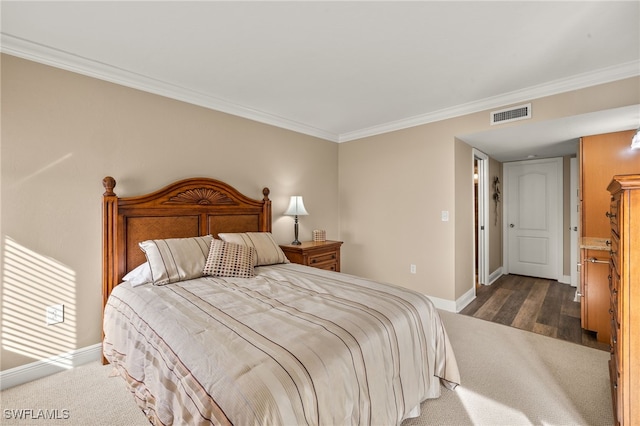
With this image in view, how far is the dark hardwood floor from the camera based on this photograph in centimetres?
296

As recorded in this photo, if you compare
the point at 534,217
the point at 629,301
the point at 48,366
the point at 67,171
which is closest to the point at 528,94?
the point at 629,301

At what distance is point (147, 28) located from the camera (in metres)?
1.96

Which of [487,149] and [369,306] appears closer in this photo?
[369,306]

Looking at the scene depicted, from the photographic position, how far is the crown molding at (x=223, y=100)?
7.06 ft

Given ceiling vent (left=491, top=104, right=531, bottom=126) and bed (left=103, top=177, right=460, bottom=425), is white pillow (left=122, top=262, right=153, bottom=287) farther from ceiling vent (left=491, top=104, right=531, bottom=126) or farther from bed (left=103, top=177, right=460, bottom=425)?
ceiling vent (left=491, top=104, right=531, bottom=126)

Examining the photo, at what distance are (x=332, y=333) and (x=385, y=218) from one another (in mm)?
3052

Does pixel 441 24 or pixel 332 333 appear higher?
pixel 441 24

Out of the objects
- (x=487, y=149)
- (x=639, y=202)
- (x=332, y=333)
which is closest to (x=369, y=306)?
(x=332, y=333)

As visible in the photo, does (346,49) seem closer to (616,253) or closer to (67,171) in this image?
(616,253)

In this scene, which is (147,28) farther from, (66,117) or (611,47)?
(611,47)

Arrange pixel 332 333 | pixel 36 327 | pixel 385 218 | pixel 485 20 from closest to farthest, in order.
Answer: pixel 332 333, pixel 485 20, pixel 36 327, pixel 385 218

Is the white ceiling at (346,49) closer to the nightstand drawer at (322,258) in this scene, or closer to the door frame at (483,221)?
the door frame at (483,221)

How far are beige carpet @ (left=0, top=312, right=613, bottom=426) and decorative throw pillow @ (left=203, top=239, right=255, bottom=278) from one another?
3.26 ft

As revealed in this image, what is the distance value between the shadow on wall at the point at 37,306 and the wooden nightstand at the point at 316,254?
2.06 meters
